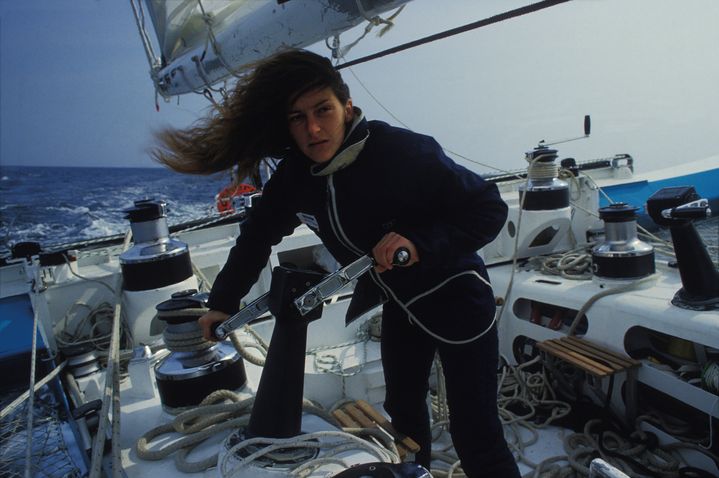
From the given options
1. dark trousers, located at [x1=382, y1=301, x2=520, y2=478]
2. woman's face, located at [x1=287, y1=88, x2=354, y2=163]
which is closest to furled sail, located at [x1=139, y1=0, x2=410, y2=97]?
woman's face, located at [x1=287, y1=88, x2=354, y2=163]

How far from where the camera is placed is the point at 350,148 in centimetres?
154

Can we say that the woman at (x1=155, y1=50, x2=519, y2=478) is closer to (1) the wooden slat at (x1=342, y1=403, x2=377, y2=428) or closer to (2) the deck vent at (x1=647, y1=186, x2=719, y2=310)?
(1) the wooden slat at (x1=342, y1=403, x2=377, y2=428)

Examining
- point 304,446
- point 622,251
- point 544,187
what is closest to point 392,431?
point 304,446

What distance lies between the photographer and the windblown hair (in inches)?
61.4

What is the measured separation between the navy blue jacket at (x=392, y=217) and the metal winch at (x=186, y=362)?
260mm

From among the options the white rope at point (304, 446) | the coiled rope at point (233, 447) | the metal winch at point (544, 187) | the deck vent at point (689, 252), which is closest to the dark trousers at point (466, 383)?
the coiled rope at point (233, 447)

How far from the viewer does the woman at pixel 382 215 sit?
1.53 meters

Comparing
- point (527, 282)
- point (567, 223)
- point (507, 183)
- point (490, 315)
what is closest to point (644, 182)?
point (507, 183)

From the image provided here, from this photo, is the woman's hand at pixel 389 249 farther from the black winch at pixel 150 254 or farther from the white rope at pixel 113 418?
the black winch at pixel 150 254

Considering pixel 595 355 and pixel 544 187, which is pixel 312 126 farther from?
pixel 544 187

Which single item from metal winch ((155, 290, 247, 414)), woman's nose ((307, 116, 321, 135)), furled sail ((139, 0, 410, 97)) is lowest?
metal winch ((155, 290, 247, 414))

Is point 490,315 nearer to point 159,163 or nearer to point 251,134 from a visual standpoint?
point 251,134

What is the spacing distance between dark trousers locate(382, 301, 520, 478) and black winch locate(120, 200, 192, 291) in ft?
4.00

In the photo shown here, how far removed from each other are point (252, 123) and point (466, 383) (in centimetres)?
107
